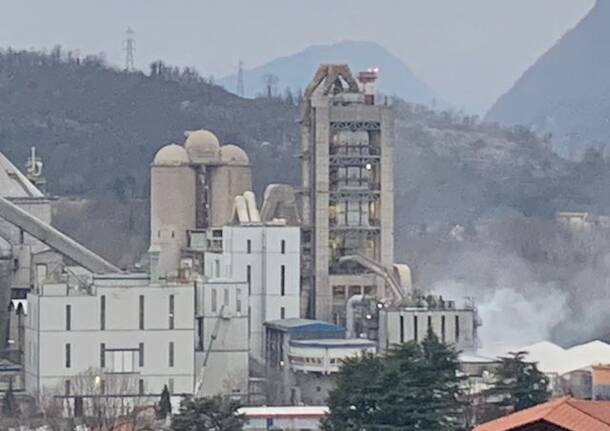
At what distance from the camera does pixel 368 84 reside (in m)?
48.0

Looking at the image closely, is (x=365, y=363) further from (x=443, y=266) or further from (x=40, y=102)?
(x=40, y=102)

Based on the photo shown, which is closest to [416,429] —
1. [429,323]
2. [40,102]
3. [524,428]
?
[524,428]

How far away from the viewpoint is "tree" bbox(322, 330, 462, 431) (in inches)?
1156

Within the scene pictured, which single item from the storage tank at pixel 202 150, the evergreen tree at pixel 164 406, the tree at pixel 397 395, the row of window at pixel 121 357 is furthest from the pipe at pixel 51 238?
the tree at pixel 397 395

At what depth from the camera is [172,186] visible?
49.5 m

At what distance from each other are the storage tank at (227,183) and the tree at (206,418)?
1810cm

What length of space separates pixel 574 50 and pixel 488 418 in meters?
146

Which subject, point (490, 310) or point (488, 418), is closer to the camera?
point (488, 418)

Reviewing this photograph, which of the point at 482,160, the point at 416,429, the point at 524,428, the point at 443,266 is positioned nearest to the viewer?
the point at 524,428

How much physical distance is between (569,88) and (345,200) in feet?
406

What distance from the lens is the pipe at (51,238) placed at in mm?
46312

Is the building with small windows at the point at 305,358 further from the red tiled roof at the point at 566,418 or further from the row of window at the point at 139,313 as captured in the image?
the red tiled roof at the point at 566,418

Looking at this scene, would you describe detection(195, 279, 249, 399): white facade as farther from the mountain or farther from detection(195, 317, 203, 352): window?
the mountain

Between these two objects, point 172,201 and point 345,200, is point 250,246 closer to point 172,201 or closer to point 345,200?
point 345,200
